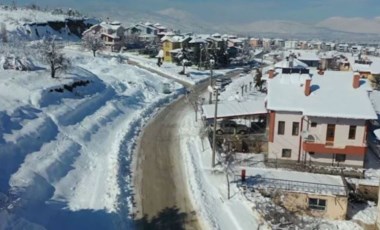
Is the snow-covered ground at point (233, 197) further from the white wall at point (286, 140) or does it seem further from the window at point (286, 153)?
the window at point (286, 153)

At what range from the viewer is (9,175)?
22594 mm

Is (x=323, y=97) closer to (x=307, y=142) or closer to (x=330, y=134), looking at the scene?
(x=330, y=134)

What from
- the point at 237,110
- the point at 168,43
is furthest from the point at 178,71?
the point at 237,110

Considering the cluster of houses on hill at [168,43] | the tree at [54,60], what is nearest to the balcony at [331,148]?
the tree at [54,60]

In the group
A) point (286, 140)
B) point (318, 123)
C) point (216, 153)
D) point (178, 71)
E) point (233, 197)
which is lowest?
point (233, 197)

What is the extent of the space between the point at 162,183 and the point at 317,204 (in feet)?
28.9

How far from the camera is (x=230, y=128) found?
34844 mm

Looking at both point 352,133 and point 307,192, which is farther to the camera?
point 352,133

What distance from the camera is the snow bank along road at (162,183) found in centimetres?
2180

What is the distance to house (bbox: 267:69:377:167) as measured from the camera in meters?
28.5

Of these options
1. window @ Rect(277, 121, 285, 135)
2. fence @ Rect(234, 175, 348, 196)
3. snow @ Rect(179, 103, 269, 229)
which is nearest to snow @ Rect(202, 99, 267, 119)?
snow @ Rect(179, 103, 269, 229)

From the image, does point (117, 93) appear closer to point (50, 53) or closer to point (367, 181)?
point (50, 53)

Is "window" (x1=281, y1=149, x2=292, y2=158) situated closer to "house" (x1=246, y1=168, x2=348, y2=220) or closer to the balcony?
the balcony

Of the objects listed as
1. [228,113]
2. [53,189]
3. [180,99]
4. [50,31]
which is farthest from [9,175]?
[50,31]
